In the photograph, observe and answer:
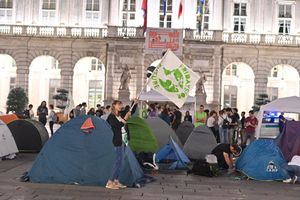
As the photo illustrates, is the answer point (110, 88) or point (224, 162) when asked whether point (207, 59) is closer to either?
point (110, 88)

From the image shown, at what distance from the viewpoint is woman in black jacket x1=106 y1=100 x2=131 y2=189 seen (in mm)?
13008

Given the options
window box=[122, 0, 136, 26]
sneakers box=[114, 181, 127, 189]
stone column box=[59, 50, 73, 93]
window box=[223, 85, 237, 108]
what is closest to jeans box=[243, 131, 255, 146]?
sneakers box=[114, 181, 127, 189]

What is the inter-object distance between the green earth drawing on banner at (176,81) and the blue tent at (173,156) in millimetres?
2254

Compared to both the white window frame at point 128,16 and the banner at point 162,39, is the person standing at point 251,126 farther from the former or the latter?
the white window frame at point 128,16

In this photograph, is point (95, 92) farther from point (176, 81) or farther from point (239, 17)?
point (176, 81)

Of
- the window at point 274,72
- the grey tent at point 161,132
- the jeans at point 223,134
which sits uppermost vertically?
the window at point 274,72

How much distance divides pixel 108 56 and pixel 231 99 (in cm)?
1162

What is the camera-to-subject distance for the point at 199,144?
20.1m

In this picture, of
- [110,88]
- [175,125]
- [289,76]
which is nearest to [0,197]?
[175,125]

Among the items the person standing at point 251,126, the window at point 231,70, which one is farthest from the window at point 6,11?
the person standing at point 251,126

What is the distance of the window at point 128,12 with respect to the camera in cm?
4644

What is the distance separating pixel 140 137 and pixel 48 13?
Result: 1212 inches

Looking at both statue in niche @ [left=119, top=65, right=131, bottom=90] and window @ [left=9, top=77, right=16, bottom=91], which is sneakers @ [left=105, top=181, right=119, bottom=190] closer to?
statue in niche @ [left=119, top=65, right=131, bottom=90]

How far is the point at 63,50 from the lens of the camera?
153 ft
